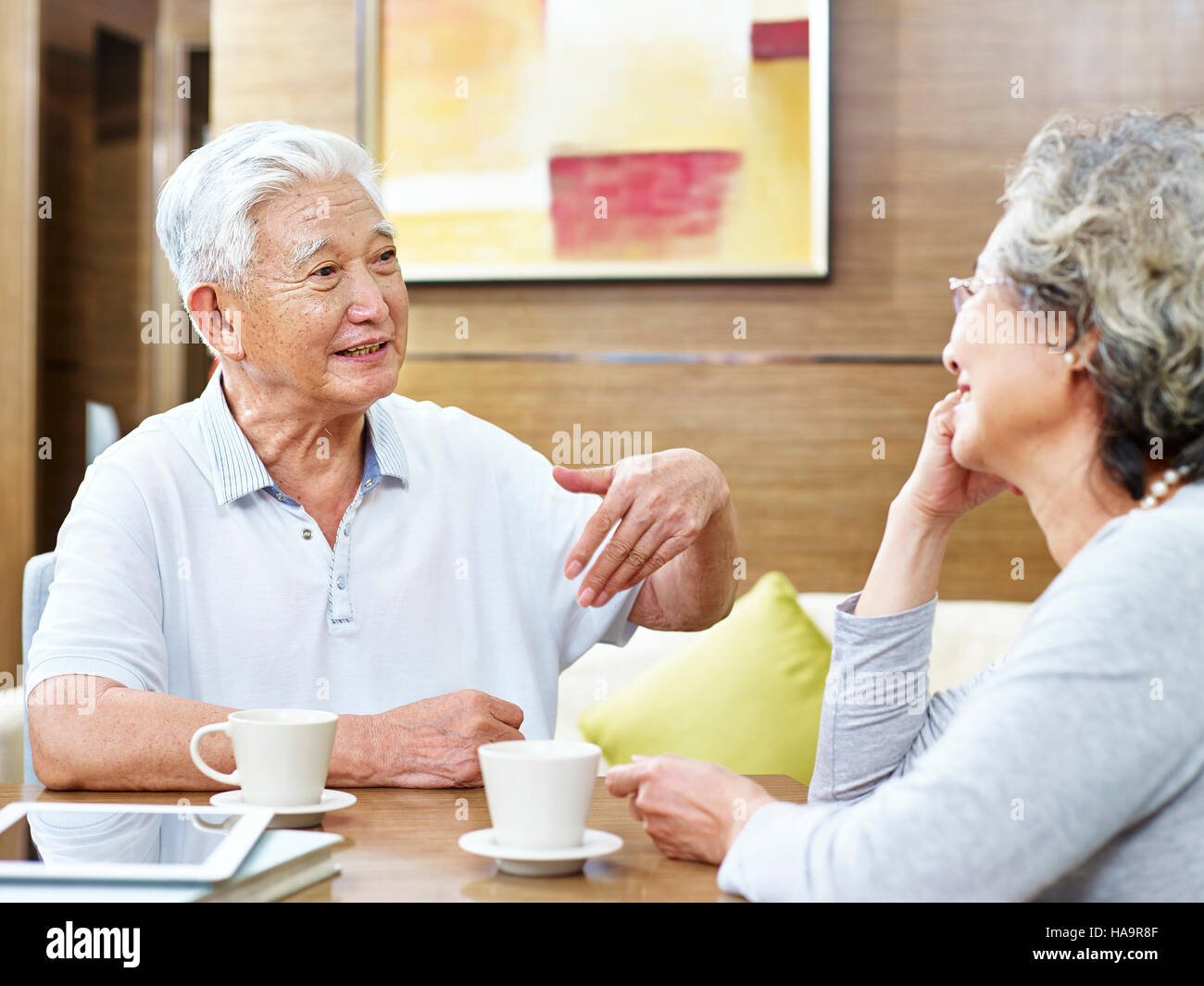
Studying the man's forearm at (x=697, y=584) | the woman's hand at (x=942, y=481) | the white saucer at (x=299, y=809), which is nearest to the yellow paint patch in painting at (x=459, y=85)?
the man's forearm at (x=697, y=584)

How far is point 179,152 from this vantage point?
368 cm

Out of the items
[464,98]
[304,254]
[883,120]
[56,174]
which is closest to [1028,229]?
[304,254]

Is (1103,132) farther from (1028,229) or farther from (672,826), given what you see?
(672,826)

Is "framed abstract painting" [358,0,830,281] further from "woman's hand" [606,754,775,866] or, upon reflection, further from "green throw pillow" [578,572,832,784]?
"woman's hand" [606,754,775,866]

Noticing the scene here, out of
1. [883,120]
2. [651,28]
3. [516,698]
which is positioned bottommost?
[516,698]

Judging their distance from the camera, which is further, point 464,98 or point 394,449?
point 464,98

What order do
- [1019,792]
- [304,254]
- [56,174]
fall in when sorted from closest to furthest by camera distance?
[1019,792] < [304,254] < [56,174]

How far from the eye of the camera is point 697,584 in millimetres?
1594

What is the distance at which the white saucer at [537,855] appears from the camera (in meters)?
0.86

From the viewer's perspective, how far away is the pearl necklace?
0.88 meters

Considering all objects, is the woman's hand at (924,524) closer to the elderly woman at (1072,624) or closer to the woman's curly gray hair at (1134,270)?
the elderly woman at (1072,624)

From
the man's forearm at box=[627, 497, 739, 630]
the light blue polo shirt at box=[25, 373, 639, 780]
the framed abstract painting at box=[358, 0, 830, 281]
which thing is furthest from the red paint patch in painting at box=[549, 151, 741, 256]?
the man's forearm at box=[627, 497, 739, 630]

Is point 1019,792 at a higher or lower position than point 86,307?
lower
